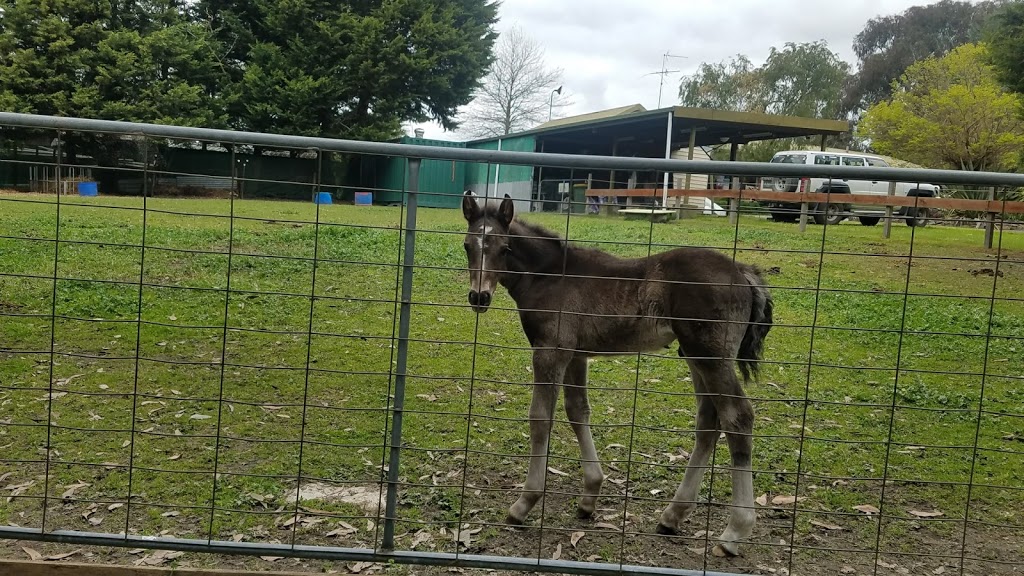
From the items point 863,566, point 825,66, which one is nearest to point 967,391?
point 863,566

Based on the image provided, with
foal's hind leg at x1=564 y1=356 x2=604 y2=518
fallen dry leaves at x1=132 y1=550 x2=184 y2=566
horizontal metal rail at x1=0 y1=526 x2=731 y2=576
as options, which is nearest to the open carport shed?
foal's hind leg at x1=564 y1=356 x2=604 y2=518

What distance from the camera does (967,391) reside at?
7.53 meters

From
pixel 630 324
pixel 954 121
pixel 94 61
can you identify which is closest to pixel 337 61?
pixel 94 61

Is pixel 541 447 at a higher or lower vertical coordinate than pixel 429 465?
higher

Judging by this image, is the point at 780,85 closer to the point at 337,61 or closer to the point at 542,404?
the point at 337,61

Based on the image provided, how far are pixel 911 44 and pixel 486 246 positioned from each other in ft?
256

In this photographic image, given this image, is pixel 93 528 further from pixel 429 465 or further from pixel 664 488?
pixel 664 488

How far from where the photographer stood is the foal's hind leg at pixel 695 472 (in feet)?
14.7

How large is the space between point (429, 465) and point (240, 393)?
2330mm

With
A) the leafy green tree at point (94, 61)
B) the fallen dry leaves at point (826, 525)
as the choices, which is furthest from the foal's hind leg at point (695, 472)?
the leafy green tree at point (94, 61)

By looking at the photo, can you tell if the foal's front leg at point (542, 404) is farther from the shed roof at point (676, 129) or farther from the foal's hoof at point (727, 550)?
the shed roof at point (676, 129)

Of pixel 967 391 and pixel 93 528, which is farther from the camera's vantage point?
pixel 967 391

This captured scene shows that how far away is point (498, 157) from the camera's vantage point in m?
3.48

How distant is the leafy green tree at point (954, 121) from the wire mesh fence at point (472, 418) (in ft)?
83.8
